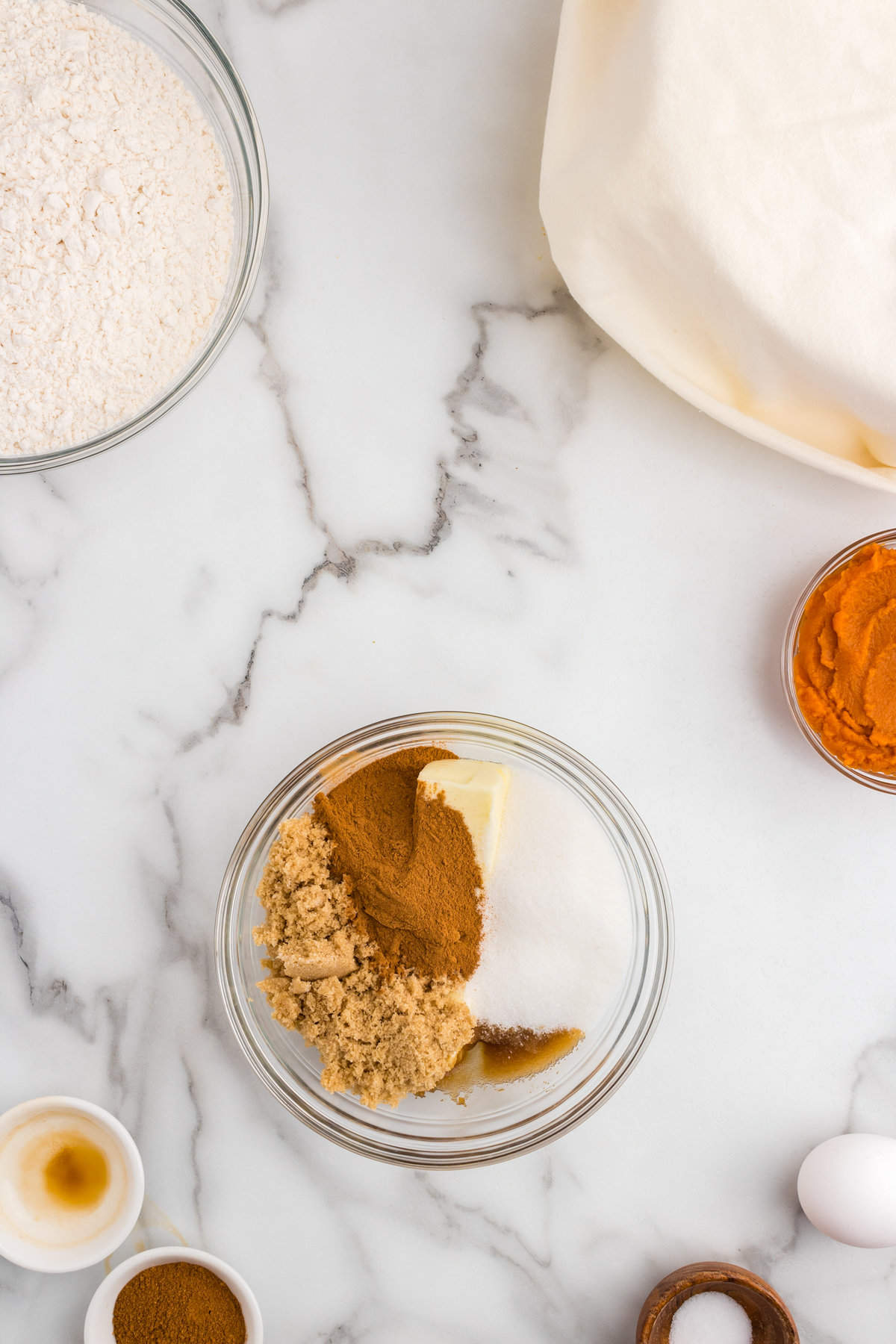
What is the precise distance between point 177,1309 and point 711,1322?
734mm

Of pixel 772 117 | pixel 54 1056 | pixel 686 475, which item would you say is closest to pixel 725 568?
pixel 686 475

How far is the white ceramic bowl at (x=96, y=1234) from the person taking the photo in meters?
1.24

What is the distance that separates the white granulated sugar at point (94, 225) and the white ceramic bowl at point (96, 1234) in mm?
882

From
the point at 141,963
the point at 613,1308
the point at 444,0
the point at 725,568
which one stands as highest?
the point at 444,0

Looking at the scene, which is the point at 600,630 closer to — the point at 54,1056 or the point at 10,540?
the point at 10,540

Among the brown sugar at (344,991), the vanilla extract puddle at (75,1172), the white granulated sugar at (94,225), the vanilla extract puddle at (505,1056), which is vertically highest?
the white granulated sugar at (94,225)

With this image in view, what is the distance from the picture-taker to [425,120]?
128cm

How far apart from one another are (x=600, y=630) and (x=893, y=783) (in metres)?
0.46

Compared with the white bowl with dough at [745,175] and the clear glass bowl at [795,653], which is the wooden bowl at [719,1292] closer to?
the clear glass bowl at [795,653]

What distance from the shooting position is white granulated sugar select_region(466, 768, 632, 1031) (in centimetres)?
115

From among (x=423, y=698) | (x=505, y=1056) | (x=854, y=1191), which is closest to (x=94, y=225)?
(x=423, y=698)

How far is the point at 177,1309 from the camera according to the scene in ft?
4.03

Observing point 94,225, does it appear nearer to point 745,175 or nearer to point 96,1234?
point 745,175

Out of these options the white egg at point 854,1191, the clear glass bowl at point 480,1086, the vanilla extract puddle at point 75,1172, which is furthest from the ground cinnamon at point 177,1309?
the white egg at point 854,1191
